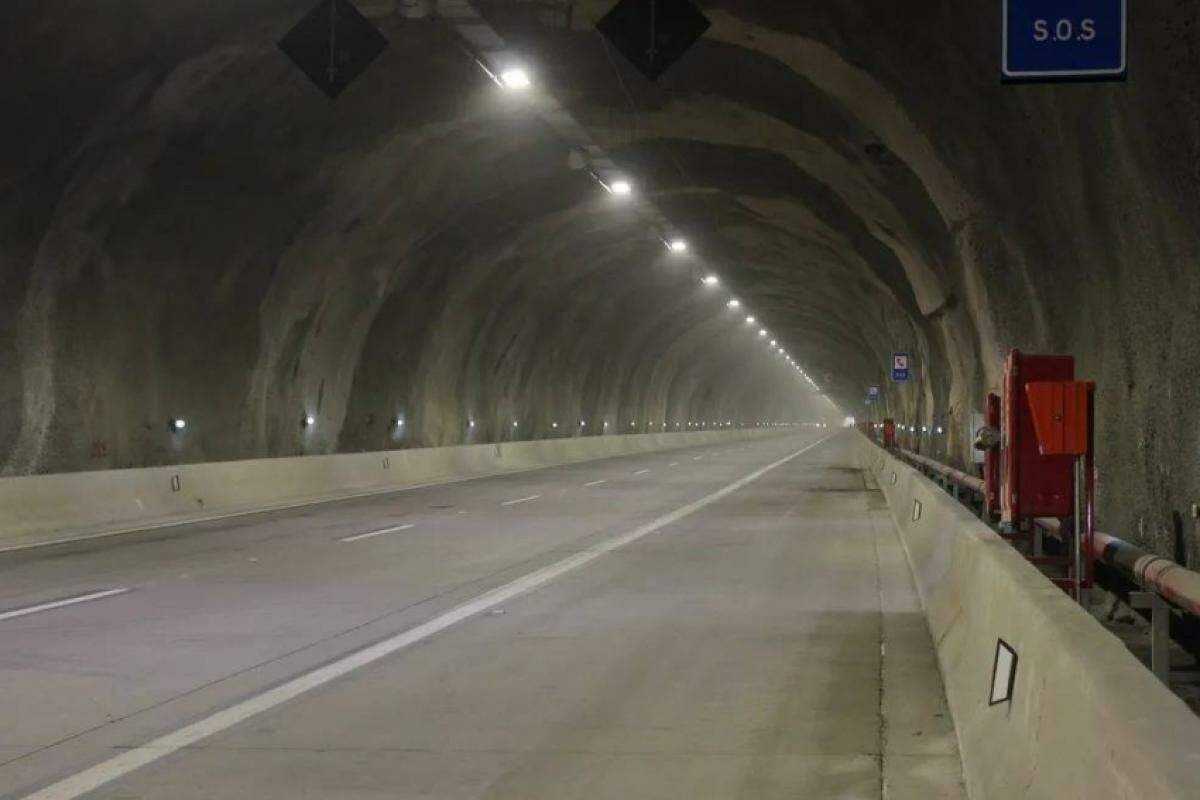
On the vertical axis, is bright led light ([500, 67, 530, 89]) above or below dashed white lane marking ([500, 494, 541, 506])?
above

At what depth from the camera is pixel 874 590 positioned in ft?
45.0

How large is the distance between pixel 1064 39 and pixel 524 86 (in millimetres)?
12981

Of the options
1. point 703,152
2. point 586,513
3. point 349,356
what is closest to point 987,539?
point 586,513

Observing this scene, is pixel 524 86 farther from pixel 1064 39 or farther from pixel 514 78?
pixel 1064 39

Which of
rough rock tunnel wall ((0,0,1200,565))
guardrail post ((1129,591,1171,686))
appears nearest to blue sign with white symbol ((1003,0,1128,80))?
rough rock tunnel wall ((0,0,1200,565))

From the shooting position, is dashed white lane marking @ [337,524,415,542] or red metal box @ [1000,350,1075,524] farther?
dashed white lane marking @ [337,524,415,542]

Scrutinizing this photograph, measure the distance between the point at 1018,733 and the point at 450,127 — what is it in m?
20.9

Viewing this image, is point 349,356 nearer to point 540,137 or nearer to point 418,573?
point 540,137

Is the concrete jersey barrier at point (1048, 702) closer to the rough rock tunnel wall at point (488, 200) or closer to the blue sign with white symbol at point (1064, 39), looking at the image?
the blue sign with white symbol at point (1064, 39)

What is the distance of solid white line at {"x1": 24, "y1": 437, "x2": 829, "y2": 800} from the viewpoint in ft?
21.1

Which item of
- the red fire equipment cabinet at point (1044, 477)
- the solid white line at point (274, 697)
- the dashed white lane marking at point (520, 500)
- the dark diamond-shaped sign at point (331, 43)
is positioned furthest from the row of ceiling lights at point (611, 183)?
the red fire equipment cabinet at point (1044, 477)

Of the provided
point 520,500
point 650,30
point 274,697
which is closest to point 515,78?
point 650,30

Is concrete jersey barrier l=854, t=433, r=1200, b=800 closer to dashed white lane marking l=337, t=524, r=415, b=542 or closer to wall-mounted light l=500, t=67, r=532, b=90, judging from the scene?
dashed white lane marking l=337, t=524, r=415, b=542

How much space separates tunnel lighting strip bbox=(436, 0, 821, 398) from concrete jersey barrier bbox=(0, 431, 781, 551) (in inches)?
311
